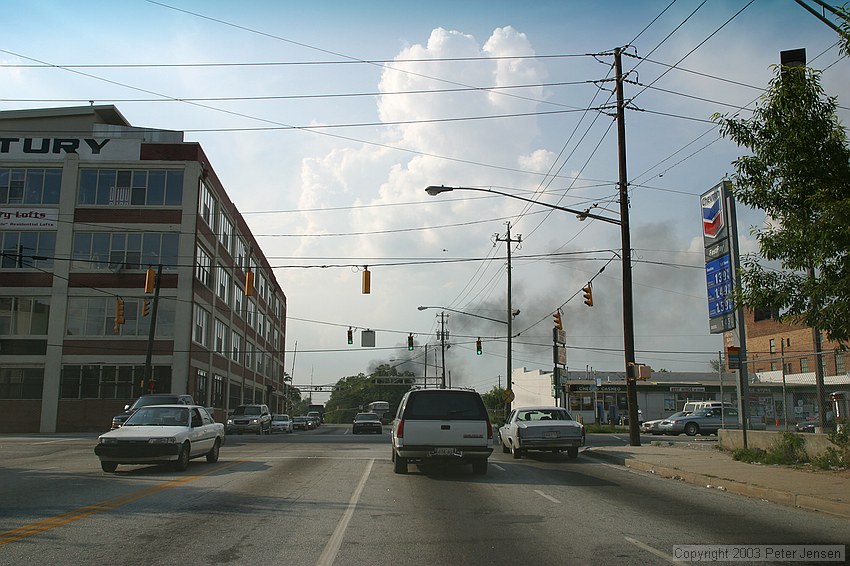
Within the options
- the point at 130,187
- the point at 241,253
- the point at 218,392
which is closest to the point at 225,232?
the point at 241,253

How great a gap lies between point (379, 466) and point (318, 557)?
10787 millimetres

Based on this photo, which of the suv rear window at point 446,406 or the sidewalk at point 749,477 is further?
the suv rear window at point 446,406

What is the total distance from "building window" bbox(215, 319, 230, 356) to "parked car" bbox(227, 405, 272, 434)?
27.7ft

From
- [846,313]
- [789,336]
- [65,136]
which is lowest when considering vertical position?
[846,313]

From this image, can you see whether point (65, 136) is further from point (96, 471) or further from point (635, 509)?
point (635, 509)

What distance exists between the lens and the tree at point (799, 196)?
11.2 metres

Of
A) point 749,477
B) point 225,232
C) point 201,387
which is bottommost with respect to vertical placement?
point 749,477

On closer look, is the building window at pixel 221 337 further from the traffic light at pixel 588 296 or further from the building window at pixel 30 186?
the traffic light at pixel 588 296

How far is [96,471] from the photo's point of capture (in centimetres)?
1623

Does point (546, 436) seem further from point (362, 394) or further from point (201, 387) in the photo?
point (362, 394)

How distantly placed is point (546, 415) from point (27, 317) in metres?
37.2

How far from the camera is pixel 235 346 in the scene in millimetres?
61531

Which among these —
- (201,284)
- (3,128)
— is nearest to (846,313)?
(201,284)

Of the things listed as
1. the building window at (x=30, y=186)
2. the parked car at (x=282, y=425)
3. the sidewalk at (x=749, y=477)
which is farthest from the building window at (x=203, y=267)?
the sidewalk at (x=749, y=477)
